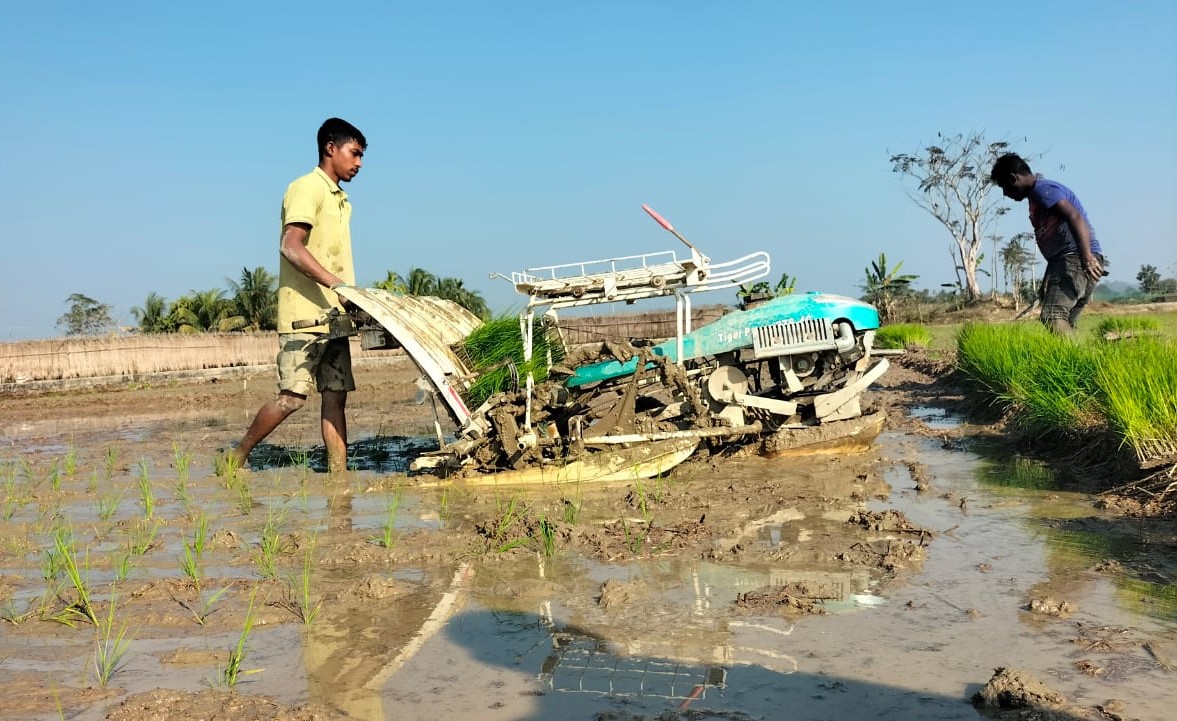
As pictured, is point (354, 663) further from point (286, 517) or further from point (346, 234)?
point (346, 234)

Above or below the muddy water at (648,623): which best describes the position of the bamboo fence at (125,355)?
above

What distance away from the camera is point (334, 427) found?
6.57 metres

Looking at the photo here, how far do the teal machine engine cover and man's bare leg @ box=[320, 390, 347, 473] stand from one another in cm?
181

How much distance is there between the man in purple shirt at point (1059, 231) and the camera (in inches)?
275

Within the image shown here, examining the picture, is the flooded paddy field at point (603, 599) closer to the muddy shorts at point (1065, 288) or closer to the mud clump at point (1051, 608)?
the mud clump at point (1051, 608)

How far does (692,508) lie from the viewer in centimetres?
486

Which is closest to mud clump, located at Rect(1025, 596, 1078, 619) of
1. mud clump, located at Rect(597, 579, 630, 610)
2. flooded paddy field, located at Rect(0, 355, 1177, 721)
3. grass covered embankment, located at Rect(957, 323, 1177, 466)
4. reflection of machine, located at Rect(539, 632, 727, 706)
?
flooded paddy field, located at Rect(0, 355, 1177, 721)

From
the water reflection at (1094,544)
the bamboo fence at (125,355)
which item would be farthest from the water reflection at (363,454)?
the bamboo fence at (125,355)

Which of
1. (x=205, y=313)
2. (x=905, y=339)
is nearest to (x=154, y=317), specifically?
(x=205, y=313)

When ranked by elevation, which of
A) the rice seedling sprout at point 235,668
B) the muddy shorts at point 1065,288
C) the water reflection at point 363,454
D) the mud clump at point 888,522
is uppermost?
the muddy shorts at point 1065,288

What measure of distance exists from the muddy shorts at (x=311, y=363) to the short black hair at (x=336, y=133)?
1394 mm

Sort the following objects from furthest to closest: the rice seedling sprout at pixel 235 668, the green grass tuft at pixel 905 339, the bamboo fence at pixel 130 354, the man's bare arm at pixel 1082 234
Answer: the green grass tuft at pixel 905 339
the bamboo fence at pixel 130 354
the man's bare arm at pixel 1082 234
the rice seedling sprout at pixel 235 668

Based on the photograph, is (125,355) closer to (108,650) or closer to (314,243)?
(314,243)

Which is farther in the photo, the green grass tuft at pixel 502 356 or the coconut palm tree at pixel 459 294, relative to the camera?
the coconut palm tree at pixel 459 294
